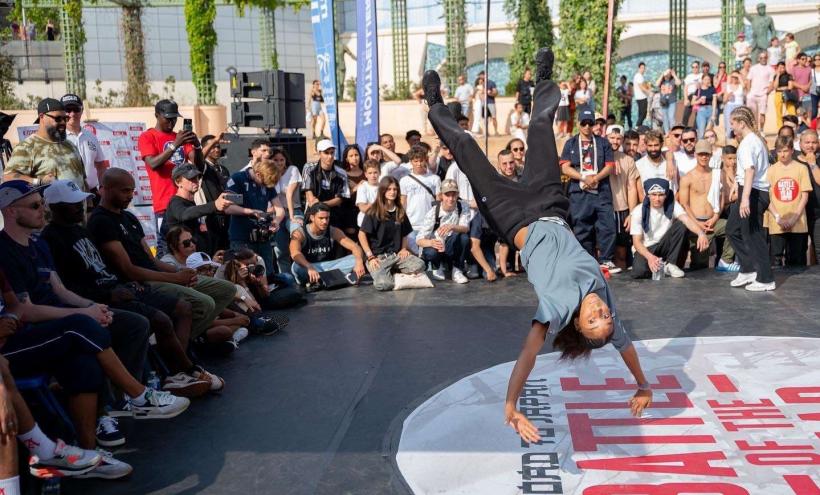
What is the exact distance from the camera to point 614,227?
8375mm

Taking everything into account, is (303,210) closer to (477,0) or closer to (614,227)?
(614,227)

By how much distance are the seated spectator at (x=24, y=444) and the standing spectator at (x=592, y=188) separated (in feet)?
18.7

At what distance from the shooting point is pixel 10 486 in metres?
3.46

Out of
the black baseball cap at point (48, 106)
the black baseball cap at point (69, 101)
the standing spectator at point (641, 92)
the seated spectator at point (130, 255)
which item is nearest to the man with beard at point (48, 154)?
the black baseball cap at point (48, 106)

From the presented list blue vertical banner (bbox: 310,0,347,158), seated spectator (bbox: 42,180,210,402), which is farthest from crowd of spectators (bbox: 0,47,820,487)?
blue vertical banner (bbox: 310,0,347,158)

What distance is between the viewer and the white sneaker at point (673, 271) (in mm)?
7992

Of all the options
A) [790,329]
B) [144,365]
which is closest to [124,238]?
[144,365]

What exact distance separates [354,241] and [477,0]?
19171mm

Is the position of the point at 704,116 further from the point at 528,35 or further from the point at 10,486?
the point at 10,486

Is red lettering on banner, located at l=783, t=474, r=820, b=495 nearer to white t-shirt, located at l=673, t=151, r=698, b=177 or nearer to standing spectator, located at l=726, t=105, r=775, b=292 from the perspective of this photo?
standing spectator, located at l=726, t=105, r=775, b=292

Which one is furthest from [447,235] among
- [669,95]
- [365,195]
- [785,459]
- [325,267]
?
[669,95]

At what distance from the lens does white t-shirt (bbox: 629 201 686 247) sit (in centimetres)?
806

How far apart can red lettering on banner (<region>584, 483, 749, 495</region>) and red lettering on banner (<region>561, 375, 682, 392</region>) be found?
122 cm

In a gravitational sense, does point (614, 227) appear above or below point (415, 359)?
above
